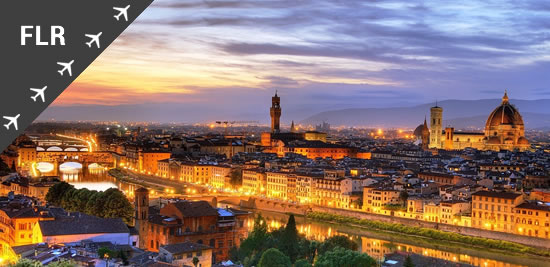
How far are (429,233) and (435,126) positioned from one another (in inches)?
1210

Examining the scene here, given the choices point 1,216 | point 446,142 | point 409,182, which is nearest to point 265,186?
point 409,182

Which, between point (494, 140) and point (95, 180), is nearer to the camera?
point (95, 180)

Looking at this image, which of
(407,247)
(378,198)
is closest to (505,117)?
(378,198)

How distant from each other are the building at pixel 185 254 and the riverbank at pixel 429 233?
23.6ft

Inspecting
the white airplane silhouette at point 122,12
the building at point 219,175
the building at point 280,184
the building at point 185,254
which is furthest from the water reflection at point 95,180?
the white airplane silhouette at point 122,12

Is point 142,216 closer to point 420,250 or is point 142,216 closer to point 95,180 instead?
point 420,250

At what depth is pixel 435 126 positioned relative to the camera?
45531 millimetres

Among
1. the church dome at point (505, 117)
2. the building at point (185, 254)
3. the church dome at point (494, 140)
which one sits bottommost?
the building at point (185, 254)

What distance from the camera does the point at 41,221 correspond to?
10.8 metres

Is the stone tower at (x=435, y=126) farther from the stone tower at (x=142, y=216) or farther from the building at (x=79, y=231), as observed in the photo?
the building at (x=79, y=231)

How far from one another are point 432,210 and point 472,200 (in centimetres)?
108

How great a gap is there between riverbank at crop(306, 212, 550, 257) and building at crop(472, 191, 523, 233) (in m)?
0.66

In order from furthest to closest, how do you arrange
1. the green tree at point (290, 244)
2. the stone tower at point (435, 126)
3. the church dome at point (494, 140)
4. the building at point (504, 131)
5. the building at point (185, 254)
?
the stone tower at point (435, 126)
the church dome at point (494, 140)
the building at point (504, 131)
the green tree at point (290, 244)
the building at point (185, 254)

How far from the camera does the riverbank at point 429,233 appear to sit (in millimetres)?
14156
